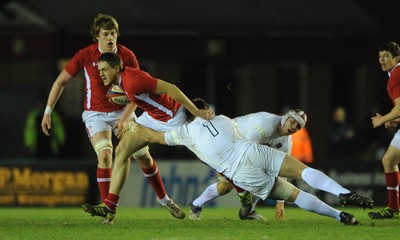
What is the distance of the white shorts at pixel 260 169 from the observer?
39.7 feet

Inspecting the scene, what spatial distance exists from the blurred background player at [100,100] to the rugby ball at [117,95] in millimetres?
75

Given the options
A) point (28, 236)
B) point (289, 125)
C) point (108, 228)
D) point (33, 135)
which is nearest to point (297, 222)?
point (289, 125)

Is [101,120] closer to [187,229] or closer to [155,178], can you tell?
[155,178]

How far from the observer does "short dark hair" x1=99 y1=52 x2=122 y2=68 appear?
12477 mm

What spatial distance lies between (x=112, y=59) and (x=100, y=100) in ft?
3.75

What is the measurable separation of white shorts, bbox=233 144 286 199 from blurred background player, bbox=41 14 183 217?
5.23 ft

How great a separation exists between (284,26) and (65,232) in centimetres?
1232

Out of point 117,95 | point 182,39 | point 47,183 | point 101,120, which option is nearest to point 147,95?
point 117,95

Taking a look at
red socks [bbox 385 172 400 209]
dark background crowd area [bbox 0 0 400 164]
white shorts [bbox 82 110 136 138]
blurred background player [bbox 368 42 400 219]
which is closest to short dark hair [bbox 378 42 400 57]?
blurred background player [bbox 368 42 400 219]

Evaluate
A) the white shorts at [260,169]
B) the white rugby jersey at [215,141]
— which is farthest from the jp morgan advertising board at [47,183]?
the white shorts at [260,169]

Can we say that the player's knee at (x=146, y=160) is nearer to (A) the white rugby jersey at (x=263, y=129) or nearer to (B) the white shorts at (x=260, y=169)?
(A) the white rugby jersey at (x=263, y=129)

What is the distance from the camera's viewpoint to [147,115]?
43.0ft

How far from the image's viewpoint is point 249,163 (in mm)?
12172

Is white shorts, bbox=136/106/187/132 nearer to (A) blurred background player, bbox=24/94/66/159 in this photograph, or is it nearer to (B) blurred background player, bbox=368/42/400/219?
(B) blurred background player, bbox=368/42/400/219
